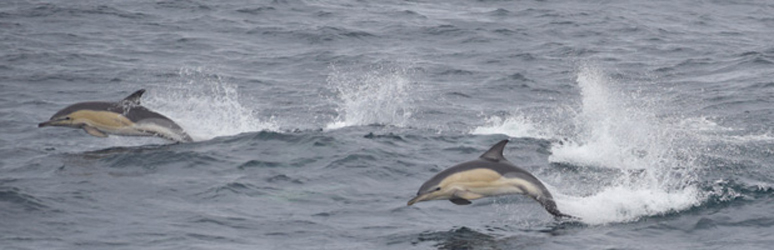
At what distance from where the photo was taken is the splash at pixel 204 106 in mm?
19750

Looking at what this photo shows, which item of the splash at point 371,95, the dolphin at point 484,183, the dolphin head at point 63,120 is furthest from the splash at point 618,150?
the dolphin head at point 63,120

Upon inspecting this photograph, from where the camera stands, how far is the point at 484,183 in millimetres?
13117

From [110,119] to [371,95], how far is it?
299 inches

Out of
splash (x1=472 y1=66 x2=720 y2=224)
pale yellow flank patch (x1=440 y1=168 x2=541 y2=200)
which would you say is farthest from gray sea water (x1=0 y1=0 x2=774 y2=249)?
pale yellow flank patch (x1=440 y1=168 x2=541 y2=200)

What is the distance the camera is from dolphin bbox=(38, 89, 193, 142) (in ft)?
55.7

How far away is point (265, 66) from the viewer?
27500 millimetres

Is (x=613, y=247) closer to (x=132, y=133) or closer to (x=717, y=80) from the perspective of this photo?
(x=132, y=133)

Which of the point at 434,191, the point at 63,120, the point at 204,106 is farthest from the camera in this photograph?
the point at 204,106

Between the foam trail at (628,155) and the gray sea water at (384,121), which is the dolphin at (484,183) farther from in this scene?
the foam trail at (628,155)

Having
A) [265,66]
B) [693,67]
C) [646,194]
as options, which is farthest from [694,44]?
[646,194]

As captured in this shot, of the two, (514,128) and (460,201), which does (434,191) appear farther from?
(514,128)

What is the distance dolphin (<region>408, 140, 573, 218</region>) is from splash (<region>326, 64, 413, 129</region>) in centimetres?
743

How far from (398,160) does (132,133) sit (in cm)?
420

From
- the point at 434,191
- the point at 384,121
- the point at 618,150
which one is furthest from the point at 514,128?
the point at 434,191
